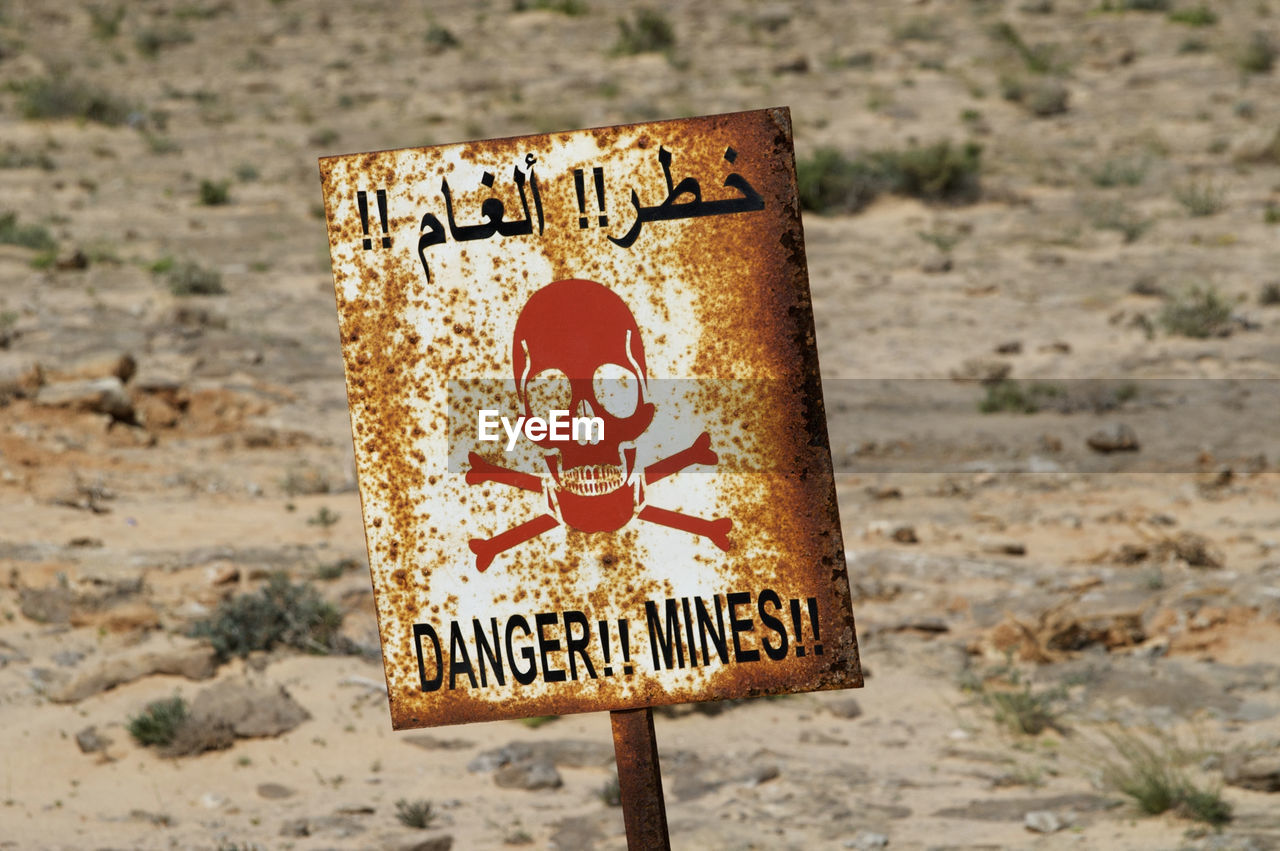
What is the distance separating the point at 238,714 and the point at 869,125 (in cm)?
1631

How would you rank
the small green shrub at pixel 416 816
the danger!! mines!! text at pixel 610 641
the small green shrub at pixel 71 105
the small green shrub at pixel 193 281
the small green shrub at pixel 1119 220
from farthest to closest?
the small green shrub at pixel 71 105, the small green shrub at pixel 1119 220, the small green shrub at pixel 193 281, the small green shrub at pixel 416 816, the danger!! mines!! text at pixel 610 641

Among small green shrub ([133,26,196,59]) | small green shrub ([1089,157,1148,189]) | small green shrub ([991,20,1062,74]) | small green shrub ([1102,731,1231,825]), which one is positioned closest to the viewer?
small green shrub ([1102,731,1231,825])

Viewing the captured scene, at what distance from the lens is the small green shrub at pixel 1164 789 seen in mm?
4398

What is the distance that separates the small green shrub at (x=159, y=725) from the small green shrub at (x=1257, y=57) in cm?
2088

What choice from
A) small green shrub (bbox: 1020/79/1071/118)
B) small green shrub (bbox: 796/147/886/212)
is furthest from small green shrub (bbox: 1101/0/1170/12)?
small green shrub (bbox: 796/147/886/212)

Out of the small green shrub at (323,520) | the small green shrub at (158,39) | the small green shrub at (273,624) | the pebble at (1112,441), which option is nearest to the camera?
the small green shrub at (273,624)

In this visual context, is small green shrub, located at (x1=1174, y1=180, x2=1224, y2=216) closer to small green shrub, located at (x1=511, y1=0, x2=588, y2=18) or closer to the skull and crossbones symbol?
small green shrub, located at (x1=511, y1=0, x2=588, y2=18)

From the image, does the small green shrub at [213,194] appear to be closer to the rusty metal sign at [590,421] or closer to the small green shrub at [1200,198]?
the small green shrub at [1200,198]

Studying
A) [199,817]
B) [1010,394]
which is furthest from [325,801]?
[1010,394]

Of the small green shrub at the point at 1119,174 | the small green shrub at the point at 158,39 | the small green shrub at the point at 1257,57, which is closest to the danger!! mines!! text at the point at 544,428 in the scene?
the small green shrub at the point at 1119,174

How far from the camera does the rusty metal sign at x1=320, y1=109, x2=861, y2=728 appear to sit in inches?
72.2

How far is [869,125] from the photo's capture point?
1952cm

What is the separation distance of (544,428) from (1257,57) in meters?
22.6

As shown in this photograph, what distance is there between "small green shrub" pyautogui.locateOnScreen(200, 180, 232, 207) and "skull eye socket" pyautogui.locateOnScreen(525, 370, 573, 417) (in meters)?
15.2
